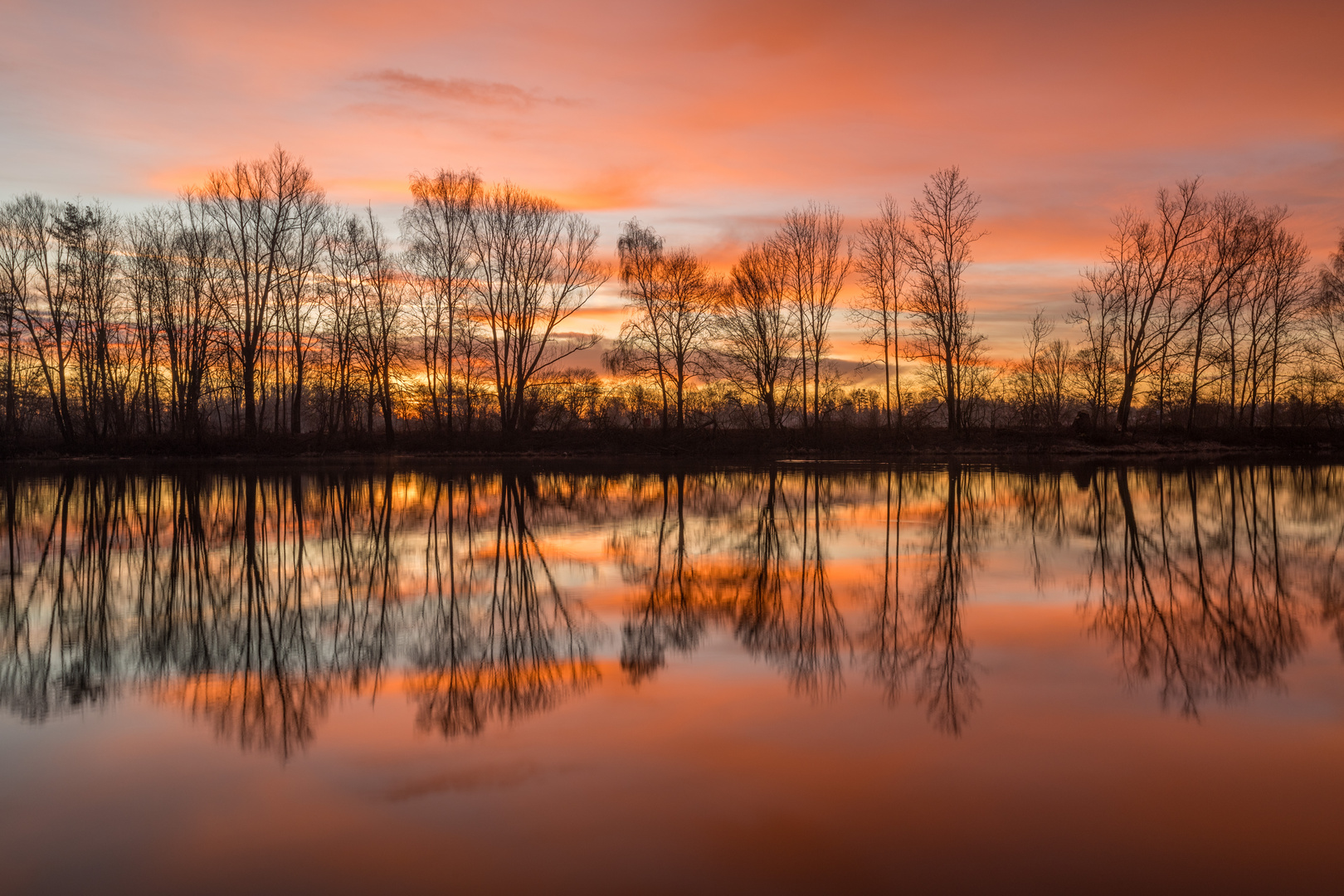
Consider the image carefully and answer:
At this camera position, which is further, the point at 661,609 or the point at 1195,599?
the point at 1195,599

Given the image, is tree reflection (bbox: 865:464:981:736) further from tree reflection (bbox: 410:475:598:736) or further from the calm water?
tree reflection (bbox: 410:475:598:736)

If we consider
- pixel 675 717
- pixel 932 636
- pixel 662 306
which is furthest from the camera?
pixel 662 306

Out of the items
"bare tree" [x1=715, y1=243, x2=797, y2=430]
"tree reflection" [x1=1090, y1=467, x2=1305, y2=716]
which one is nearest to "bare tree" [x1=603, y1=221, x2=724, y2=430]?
"bare tree" [x1=715, y1=243, x2=797, y2=430]

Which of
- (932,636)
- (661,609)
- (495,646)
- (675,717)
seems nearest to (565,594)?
(661,609)

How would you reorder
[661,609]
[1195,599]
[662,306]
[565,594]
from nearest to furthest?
[661,609], [1195,599], [565,594], [662,306]

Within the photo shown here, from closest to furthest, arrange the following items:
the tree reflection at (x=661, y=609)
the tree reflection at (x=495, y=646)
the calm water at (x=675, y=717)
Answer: the calm water at (x=675, y=717) → the tree reflection at (x=495, y=646) → the tree reflection at (x=661, y=609)

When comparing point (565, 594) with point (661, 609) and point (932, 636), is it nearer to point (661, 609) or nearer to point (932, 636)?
point (661, 609)

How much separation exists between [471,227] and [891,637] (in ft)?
135

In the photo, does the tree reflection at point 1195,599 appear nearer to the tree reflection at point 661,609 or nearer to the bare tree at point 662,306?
the tree reflection at point 661,609

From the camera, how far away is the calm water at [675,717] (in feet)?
12.4

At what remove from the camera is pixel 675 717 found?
18.3 ft

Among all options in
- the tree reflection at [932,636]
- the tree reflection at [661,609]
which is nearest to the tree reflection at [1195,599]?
the tree reflection at [932,636]

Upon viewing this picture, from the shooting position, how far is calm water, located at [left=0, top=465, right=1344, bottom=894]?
149 inches

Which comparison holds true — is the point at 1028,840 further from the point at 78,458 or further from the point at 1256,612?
the point at 78,458
